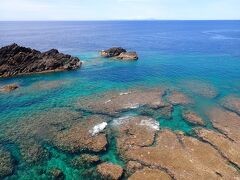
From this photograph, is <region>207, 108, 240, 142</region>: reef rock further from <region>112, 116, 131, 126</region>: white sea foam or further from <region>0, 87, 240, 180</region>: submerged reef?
<region>112, 116, 131, 126</region>: white sea foam

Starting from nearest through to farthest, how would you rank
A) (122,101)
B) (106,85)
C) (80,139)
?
(80,139) → (122,101) → (106,85)

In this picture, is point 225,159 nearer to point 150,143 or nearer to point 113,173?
point 150,143

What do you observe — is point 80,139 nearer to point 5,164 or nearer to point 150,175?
point 5,164

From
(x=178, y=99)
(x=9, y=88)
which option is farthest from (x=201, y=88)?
(x=9, y=88)

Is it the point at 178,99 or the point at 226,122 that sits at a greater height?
the point at 226,122

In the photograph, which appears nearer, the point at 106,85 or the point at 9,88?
the point at 9,88

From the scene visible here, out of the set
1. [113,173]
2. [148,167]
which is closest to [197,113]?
[148,167]

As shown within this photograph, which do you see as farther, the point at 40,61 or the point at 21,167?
the point at 40,61
